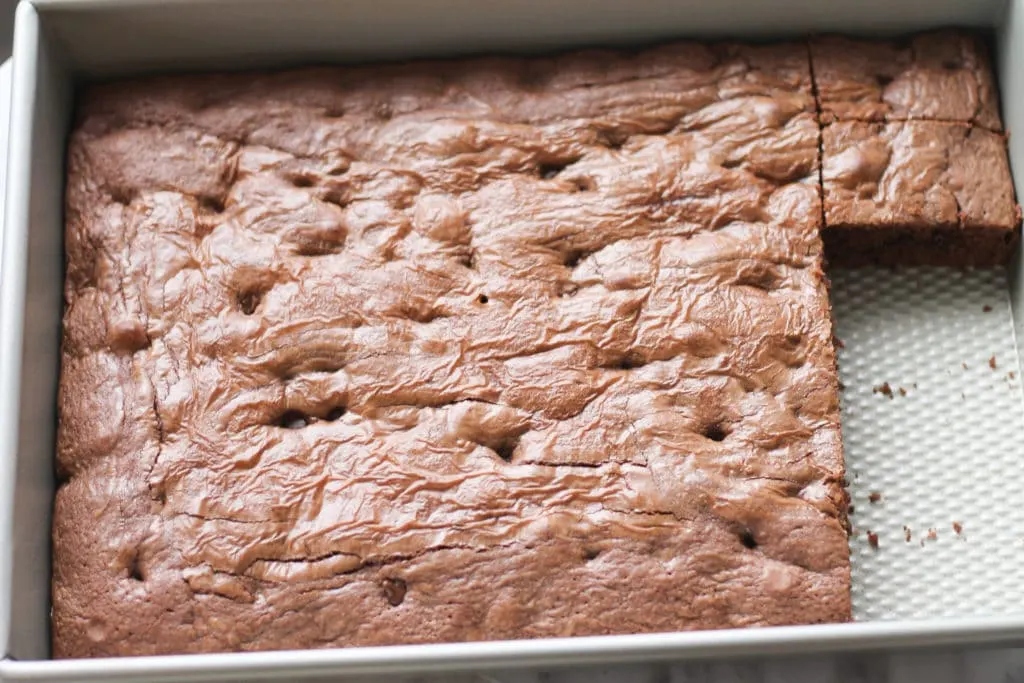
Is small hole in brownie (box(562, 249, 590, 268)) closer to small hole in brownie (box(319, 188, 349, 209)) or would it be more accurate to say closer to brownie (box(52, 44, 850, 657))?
brownie (box(52, 44, 850, 657))

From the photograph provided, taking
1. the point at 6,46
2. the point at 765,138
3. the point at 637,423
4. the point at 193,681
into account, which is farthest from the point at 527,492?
the point at 6,46

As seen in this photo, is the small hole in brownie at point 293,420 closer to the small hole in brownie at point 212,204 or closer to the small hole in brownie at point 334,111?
the small hole in brownie at point 212,204

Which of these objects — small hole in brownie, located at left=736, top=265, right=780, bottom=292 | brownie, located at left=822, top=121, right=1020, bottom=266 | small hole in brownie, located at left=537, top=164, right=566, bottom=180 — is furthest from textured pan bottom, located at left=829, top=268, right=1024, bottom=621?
small hole in brownie, located at left=537, top=164, right=566, bottom=180

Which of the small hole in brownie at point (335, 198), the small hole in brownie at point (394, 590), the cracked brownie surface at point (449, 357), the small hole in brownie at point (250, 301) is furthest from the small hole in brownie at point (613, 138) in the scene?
the small hole in brownie at point (394, 590)

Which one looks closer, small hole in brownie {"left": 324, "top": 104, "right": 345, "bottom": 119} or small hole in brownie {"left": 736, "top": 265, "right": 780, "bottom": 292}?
small hole in brownie {"left": 736, "top": 265, "right": 780, "bottom": 292}

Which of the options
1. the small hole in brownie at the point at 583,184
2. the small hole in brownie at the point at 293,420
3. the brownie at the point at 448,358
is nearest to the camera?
the brownie at the point at 448,358

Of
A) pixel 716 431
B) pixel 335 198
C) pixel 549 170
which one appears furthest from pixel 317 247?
pixel 716 431

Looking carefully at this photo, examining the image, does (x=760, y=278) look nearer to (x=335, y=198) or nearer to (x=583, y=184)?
(x=583, y=184)
